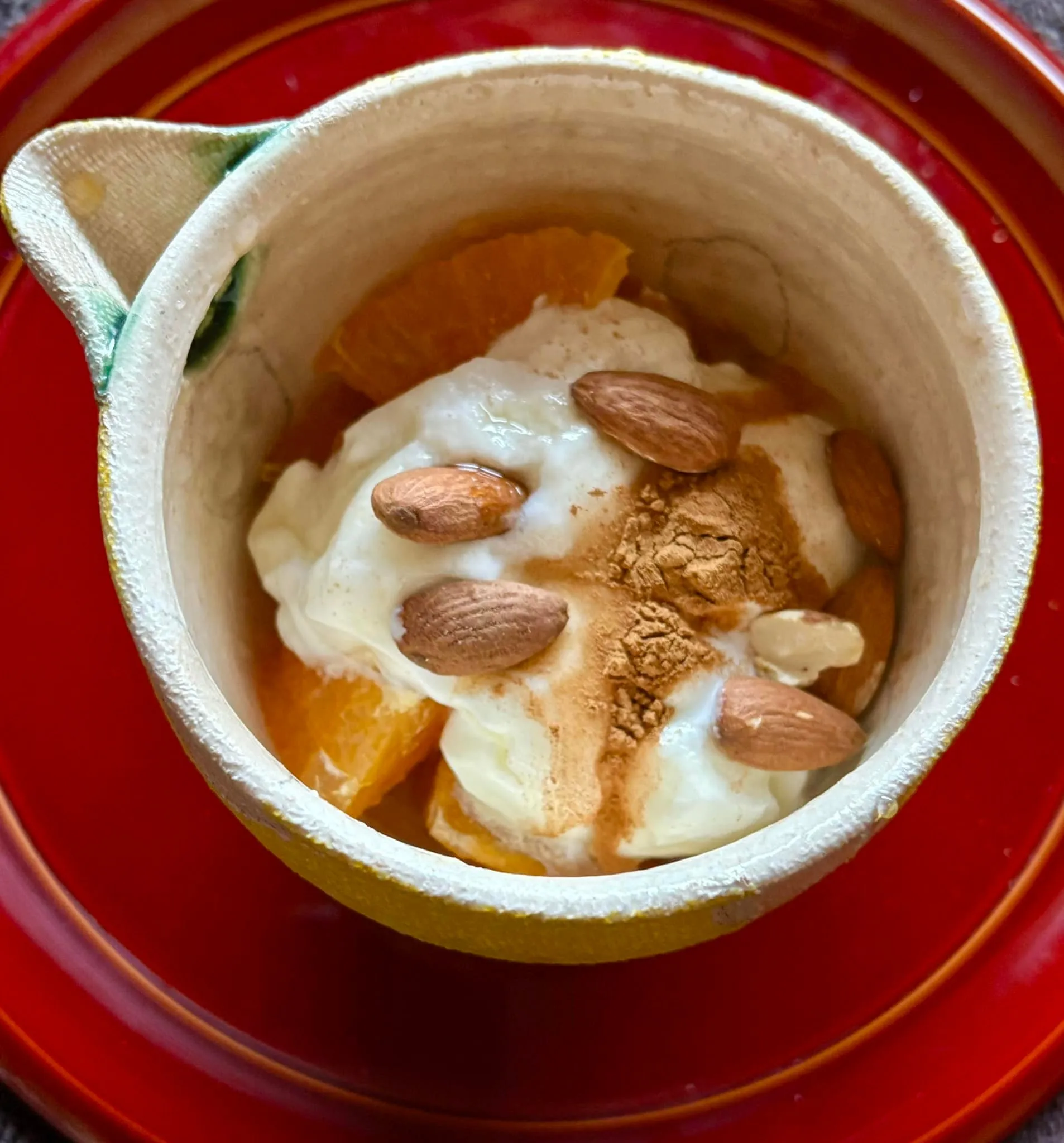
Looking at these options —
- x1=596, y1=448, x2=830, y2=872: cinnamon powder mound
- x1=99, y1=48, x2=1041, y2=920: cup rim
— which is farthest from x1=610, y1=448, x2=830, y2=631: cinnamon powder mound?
x1=99, y1=48, x2=1041, y2=920: cup rim

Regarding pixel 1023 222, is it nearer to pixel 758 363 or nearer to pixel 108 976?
pixel 758 363

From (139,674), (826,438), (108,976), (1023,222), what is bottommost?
(108,976)

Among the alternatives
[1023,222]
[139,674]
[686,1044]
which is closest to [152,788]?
[139,674]

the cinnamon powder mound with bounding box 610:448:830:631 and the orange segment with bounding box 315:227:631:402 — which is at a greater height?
the orange segment with bounding box 315:227:631:402

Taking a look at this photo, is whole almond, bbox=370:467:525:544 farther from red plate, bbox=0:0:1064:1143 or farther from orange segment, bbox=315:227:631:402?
red plate, bbox=0:0:1064:1143

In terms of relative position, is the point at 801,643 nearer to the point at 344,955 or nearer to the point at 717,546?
the point at 717,546

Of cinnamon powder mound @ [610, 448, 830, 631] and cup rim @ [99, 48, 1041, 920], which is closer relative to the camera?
cup rim @ [99, 48, 1041, 920]
